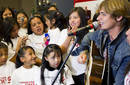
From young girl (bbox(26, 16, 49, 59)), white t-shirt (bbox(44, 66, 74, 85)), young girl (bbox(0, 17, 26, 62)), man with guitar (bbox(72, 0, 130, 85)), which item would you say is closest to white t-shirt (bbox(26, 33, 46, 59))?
young girl (bbox(26, 16, 49, 59))

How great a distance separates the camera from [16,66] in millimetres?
2102

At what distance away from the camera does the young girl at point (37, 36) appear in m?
2.22

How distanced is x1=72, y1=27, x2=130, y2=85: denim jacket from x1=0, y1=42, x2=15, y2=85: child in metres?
1.00

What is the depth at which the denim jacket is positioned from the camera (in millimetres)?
1102

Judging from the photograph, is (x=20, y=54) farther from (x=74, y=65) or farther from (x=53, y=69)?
(x=74, y=65)

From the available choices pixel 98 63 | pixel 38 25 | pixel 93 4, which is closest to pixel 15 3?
pixel 93 4

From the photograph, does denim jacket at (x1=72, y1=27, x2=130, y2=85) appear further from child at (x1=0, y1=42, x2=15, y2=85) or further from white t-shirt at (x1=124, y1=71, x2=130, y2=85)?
child at (x1=0, y1=42, x2=15, y2=85)

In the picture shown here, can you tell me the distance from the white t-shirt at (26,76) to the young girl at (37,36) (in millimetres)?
274

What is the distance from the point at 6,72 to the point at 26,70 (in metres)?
0.24

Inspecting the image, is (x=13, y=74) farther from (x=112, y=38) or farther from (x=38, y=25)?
(x=112, y=38)

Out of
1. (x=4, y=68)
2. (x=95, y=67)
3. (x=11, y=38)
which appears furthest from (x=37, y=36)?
(x=95, y=67)

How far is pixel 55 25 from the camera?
206 cm

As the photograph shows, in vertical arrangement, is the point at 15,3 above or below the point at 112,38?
above

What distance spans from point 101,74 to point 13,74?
1.04 meters
